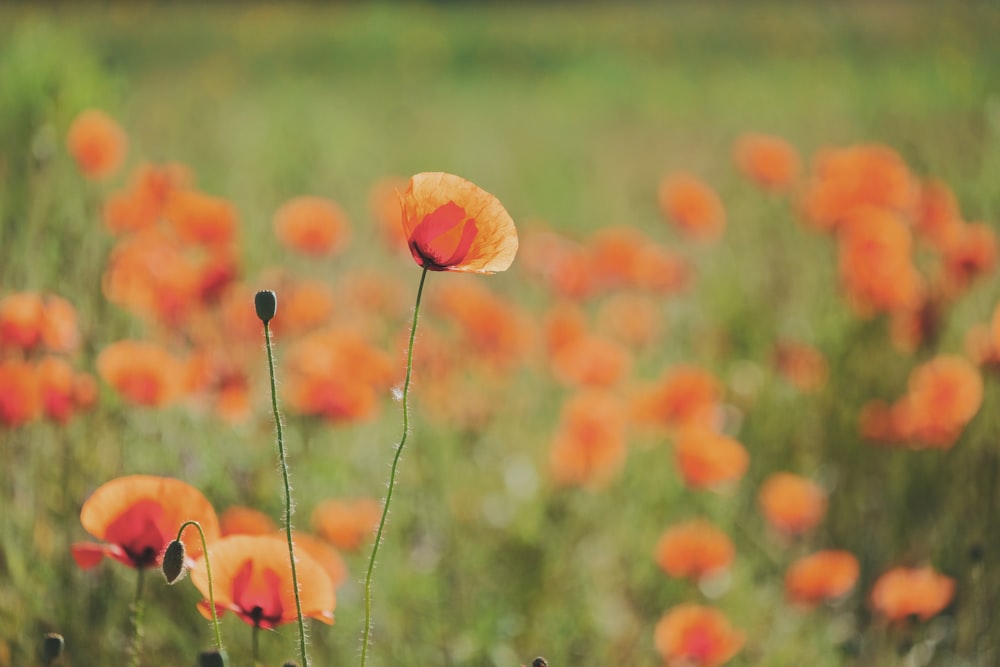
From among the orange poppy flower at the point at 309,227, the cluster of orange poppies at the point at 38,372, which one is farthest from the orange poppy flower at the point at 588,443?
the cluster of orange poppies at the point at 38,372

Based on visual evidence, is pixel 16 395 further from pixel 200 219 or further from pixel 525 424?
pixel 525 424

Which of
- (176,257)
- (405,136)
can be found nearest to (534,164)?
(405,136)

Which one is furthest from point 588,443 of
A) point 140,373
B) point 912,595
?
point 140,373

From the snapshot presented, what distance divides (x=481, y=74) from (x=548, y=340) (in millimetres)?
6836

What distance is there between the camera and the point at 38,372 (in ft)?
5.22

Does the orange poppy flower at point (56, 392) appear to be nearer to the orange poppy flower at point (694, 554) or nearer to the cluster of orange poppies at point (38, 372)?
the cluster of orange poppies at point (38, 372)

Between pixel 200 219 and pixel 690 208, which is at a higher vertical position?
pixel 690 208

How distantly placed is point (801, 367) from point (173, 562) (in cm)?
200

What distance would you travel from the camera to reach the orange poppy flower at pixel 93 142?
2.03m

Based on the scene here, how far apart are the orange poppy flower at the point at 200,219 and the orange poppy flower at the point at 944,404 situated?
4.84 feet

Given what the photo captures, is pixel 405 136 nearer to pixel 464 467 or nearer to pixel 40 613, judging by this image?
pixel 464 467

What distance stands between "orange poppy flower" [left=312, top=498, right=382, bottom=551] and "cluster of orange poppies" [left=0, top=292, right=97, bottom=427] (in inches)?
19.0

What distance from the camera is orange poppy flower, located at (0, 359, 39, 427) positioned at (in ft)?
4.76

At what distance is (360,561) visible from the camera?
2.01 metres
